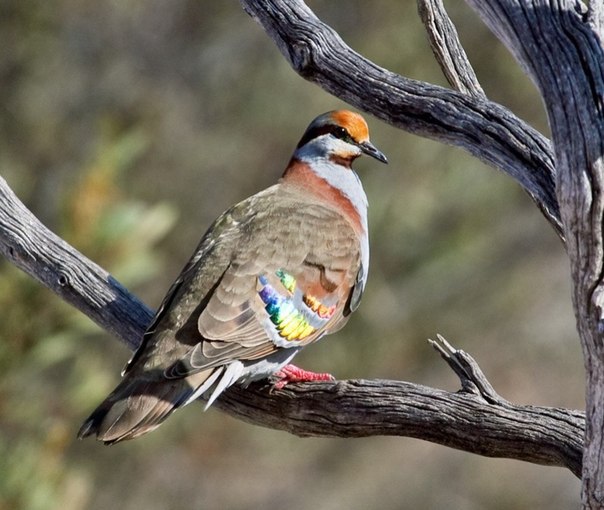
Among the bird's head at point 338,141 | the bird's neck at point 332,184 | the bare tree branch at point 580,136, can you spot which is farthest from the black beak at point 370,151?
the bare tree branch at point 580,136

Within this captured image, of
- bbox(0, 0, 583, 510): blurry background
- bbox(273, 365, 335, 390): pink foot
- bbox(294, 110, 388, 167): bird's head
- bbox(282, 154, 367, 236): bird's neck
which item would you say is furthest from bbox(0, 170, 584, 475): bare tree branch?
bbox(0, 0, 583, 510): blurry background

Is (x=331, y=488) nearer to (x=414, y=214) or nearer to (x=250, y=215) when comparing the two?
(x=414, y=214)

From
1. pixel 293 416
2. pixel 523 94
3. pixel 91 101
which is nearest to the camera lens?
pixel 293 416

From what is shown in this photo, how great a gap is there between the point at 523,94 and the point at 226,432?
2.94 m

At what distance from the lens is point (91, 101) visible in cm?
741

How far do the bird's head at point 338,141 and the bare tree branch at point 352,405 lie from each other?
964 mm

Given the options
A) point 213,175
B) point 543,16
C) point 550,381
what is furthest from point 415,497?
point 543,16

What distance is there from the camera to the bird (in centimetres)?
342

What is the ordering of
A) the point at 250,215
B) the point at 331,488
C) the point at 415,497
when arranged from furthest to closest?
the point at 415,497 → the point at 331,488 → the point at 250,215

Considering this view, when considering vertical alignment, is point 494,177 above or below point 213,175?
above

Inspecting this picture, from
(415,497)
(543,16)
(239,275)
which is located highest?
(415,497)

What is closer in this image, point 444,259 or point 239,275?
point 239,275

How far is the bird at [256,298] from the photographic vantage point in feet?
11.2

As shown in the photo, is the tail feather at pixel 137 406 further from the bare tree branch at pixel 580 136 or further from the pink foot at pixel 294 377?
the bare tree branch at pixel 580 136
